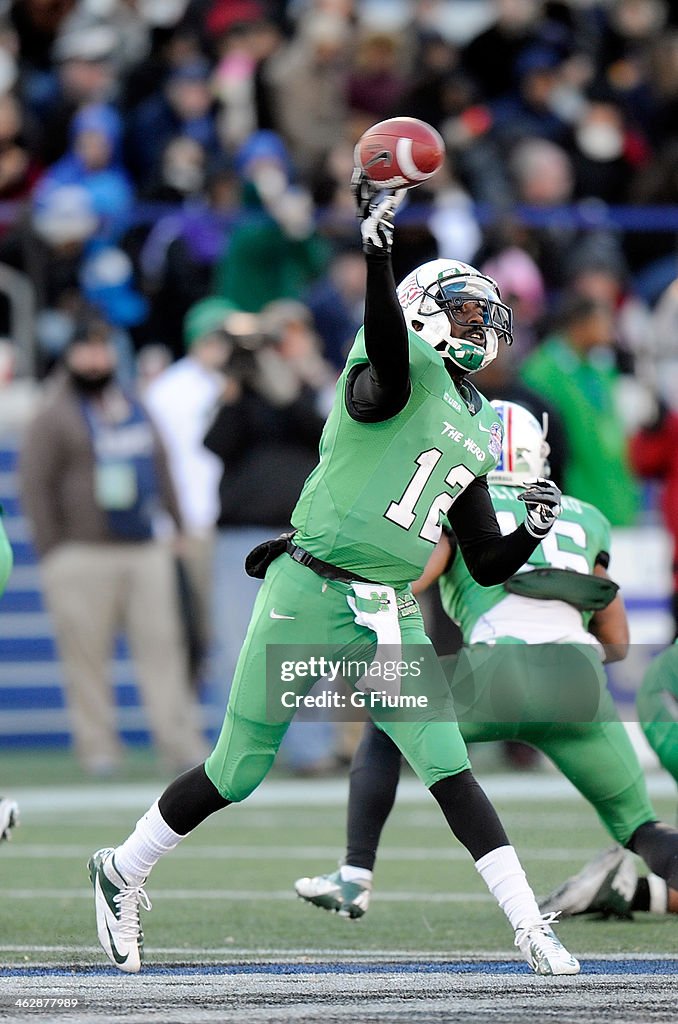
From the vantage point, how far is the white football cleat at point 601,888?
21.0ft

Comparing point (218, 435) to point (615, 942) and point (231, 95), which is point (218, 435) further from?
point (615, 942)

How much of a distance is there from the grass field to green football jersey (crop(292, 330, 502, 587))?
1097mm

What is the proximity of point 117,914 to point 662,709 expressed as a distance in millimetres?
2028

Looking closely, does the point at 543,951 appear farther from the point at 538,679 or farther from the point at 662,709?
the point at 662,709

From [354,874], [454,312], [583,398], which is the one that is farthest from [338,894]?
[583,398]

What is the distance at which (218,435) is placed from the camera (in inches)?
436

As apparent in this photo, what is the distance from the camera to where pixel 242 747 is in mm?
5414

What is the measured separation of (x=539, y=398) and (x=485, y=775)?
241 centimetres

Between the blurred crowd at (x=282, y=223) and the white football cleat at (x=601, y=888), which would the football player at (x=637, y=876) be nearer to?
the white football cleat at (x=601, y=888)

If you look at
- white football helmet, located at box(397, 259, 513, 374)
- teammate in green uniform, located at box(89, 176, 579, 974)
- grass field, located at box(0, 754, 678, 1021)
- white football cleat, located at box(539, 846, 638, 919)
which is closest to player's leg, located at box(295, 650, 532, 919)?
grass field, located at box(0, 754, 678, 1021)

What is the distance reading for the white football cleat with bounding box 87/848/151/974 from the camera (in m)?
5.36

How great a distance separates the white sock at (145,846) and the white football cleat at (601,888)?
4.84 feet

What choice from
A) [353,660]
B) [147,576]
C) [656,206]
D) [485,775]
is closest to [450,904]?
[353,660]

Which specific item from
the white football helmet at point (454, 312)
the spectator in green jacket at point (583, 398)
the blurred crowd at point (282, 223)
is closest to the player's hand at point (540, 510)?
the white football helmet at point (454, 312)
